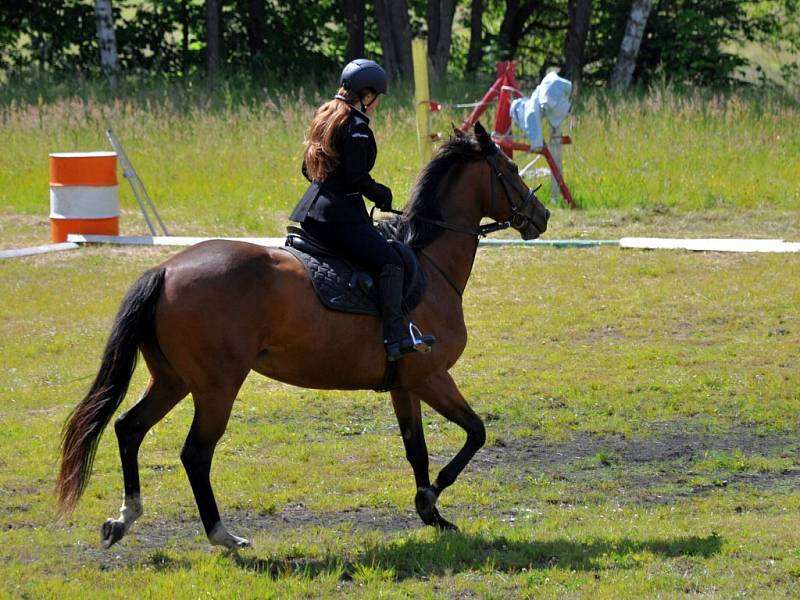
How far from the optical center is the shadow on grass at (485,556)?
20.6ft

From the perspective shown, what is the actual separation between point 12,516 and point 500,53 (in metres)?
25.7

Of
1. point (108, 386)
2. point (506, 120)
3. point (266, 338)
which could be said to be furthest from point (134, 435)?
point (506, 120)

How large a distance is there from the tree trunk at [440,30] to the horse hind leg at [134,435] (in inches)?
916

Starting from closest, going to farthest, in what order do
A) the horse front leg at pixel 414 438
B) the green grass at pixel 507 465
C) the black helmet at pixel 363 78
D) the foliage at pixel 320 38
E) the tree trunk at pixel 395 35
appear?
the green grass at pixel 507 465, the black helmet at pixel 363 78, the horse front leg at pixel 414 438, the tree trunk at pixel 395 35, the foliage at pixel 320 38

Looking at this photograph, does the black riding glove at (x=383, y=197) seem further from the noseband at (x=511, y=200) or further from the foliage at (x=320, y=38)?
the foliage at (x=320, y=38)

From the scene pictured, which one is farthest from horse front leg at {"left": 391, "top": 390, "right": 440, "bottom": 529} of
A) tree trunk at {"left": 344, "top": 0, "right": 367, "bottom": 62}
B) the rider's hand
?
tree trunk at {"left": 344, "top": 0, "right": 367, "bottom": 62}

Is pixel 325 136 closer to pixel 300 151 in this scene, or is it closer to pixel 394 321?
pixel 394 321

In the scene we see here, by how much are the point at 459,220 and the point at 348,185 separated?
1.03 metres

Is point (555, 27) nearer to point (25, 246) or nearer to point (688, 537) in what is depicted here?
point (25, 246)

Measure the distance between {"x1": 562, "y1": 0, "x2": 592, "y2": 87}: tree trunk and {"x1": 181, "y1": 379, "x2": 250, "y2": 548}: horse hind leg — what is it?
78.4ft

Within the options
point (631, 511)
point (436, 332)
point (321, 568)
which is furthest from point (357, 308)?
point (631, 511)

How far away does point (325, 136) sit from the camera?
22.1 ft

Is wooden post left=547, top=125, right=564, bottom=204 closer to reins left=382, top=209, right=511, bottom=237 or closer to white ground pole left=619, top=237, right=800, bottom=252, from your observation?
white ground pole left=619, top=237, right=800, bottom=252

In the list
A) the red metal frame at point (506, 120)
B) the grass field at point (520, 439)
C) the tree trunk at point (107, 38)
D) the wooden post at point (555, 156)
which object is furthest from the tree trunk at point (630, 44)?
the tree trunk at point (107, 38)
